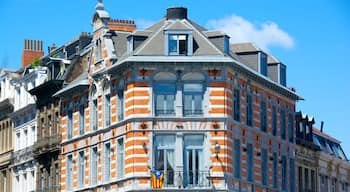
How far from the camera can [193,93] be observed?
64188 mm

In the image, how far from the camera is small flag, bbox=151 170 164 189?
6288 centimetres

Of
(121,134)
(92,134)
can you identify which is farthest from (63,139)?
(121,134)

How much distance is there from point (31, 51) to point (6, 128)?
20.5 feet

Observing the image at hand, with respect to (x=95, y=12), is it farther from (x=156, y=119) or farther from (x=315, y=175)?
(x=315, y=175)

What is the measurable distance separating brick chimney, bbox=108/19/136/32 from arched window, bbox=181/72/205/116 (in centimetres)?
1099

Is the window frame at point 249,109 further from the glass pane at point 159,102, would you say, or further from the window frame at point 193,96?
the glass pane at point 159,102

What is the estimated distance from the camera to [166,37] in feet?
211

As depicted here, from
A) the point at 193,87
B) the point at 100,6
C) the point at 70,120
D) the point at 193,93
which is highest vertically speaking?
the point at 100,6

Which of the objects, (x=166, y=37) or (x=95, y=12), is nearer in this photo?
(x=166, y=37)

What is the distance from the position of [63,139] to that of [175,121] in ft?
40.8

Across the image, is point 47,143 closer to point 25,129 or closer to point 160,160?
point 25,129

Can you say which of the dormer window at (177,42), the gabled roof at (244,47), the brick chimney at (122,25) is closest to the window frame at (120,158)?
the dormer window at (177,42)

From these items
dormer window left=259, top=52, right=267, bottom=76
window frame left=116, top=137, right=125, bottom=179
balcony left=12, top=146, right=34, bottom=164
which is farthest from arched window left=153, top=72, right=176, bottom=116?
balcony left=12, top=146, right=34, bottom=164

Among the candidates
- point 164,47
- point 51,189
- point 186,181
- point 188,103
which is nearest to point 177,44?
point 164,47
